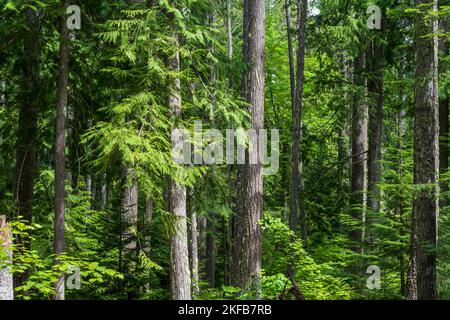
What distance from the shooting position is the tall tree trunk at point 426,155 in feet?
32.6

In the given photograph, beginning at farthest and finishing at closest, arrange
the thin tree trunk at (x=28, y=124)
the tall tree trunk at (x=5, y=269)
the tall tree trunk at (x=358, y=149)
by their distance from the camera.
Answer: the tall tree trunk at (x=358, y=149), the thin tree trunk at (x=28, y=124), the tall tree trunk at (x=5, y=269)

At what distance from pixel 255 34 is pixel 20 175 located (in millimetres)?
5613

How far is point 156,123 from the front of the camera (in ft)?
32.5

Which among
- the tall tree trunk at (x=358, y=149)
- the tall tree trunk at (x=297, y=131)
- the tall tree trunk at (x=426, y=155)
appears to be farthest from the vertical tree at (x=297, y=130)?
the tall tree trunk at (x=426, y=155)

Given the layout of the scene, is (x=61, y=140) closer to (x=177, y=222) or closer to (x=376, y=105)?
(x=177, y=222)

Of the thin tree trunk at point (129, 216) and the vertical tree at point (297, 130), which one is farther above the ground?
the vertical tree at point (297, 130)

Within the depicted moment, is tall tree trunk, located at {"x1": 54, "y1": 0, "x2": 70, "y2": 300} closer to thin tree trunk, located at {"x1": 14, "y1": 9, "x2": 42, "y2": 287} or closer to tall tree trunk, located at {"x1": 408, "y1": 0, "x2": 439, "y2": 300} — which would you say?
thin tree trunk, located at {"x1": 14, "y1": 9, "x2": 42, "y2": 287}

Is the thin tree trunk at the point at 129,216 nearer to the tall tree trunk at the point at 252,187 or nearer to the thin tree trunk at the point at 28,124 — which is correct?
the thin tree trunk at the point at 28,124

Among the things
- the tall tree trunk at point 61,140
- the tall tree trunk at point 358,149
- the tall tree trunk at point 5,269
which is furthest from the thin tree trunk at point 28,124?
the tall tree trunk at point 358,149

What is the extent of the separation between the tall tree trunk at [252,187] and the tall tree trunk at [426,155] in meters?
3.25

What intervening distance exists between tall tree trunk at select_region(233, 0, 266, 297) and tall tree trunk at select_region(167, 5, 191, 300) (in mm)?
1547

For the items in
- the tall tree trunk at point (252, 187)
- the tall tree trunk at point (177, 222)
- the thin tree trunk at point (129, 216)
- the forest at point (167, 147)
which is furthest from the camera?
the tall tree trunk at point (252, 187)

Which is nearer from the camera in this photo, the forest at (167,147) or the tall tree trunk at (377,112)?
the forest at (167,147)
